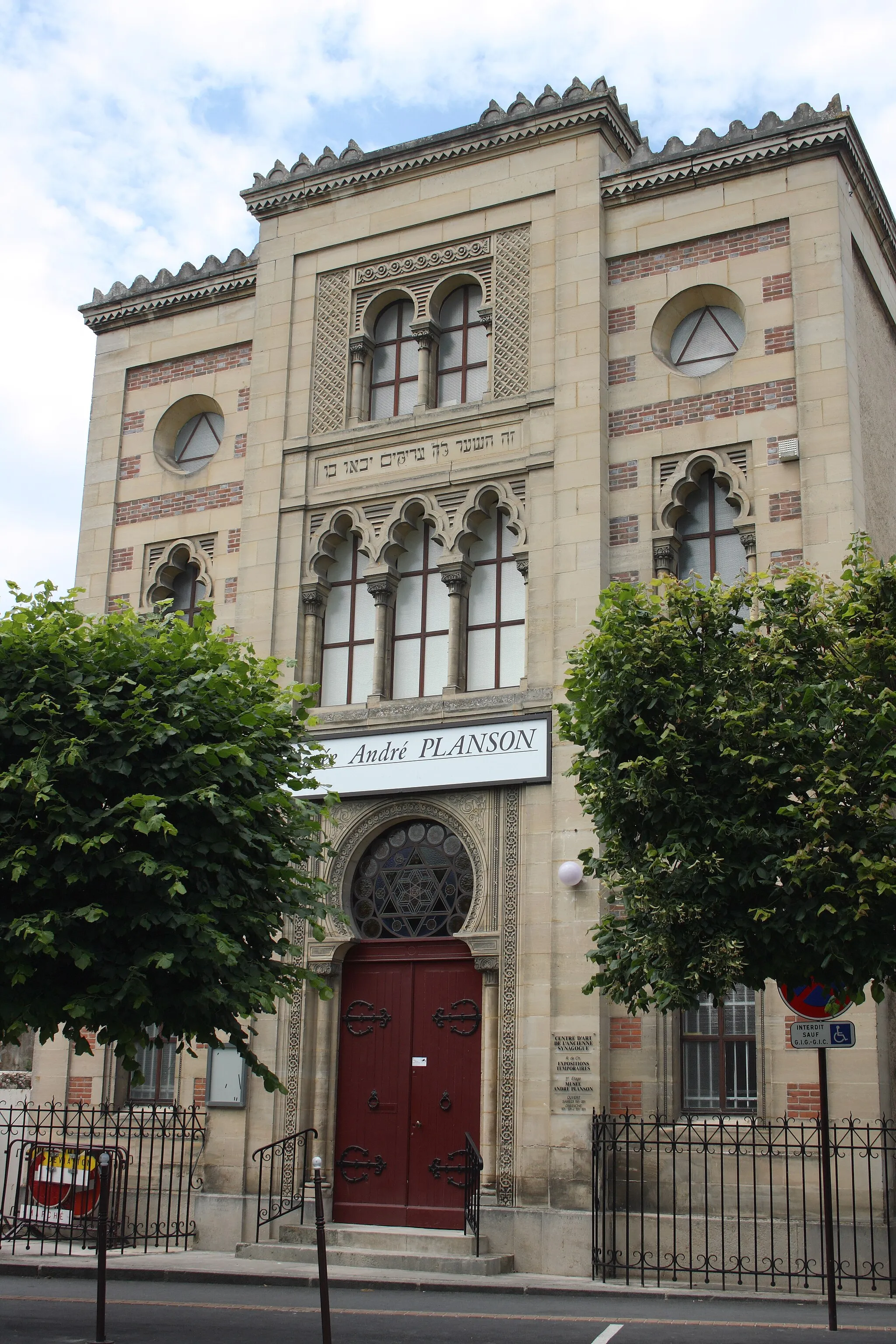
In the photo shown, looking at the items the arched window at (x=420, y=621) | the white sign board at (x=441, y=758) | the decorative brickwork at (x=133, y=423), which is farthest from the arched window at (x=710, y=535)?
the decorative brickwork at (x=133, y=423)

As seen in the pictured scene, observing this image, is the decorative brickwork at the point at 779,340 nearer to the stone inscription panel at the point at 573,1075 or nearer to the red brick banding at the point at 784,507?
the red brick banding at the point at 784,507

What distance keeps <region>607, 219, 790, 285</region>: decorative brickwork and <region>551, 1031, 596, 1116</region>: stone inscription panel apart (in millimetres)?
9333

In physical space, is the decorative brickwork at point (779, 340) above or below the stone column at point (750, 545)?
above

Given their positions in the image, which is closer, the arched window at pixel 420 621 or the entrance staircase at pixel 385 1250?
the entrance staircase at pixel 385 1250

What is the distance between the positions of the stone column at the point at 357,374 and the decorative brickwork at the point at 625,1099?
30.4ft

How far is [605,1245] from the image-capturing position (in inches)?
585

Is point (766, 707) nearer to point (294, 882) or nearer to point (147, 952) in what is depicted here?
point (294, 882)

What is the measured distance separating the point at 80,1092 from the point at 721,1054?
8575 mm

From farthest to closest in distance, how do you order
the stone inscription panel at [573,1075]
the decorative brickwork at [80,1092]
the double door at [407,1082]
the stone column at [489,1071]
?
the decorative brickwork at [80,1092]
the double door at [407,1082]
the stone column at [489,1071]
the stone inscription panel at [573,1075]

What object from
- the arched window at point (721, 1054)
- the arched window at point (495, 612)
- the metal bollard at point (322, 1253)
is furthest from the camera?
the arched window at point (495, 612)

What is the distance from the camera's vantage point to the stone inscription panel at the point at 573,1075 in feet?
51.2

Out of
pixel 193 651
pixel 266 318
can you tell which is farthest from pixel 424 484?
pixel 193 651

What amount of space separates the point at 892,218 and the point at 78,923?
569 inches

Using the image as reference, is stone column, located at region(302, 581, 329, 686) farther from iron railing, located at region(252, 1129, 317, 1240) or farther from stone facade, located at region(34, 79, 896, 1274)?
iron railing, located at region(252, 1129, 317, 1240)
